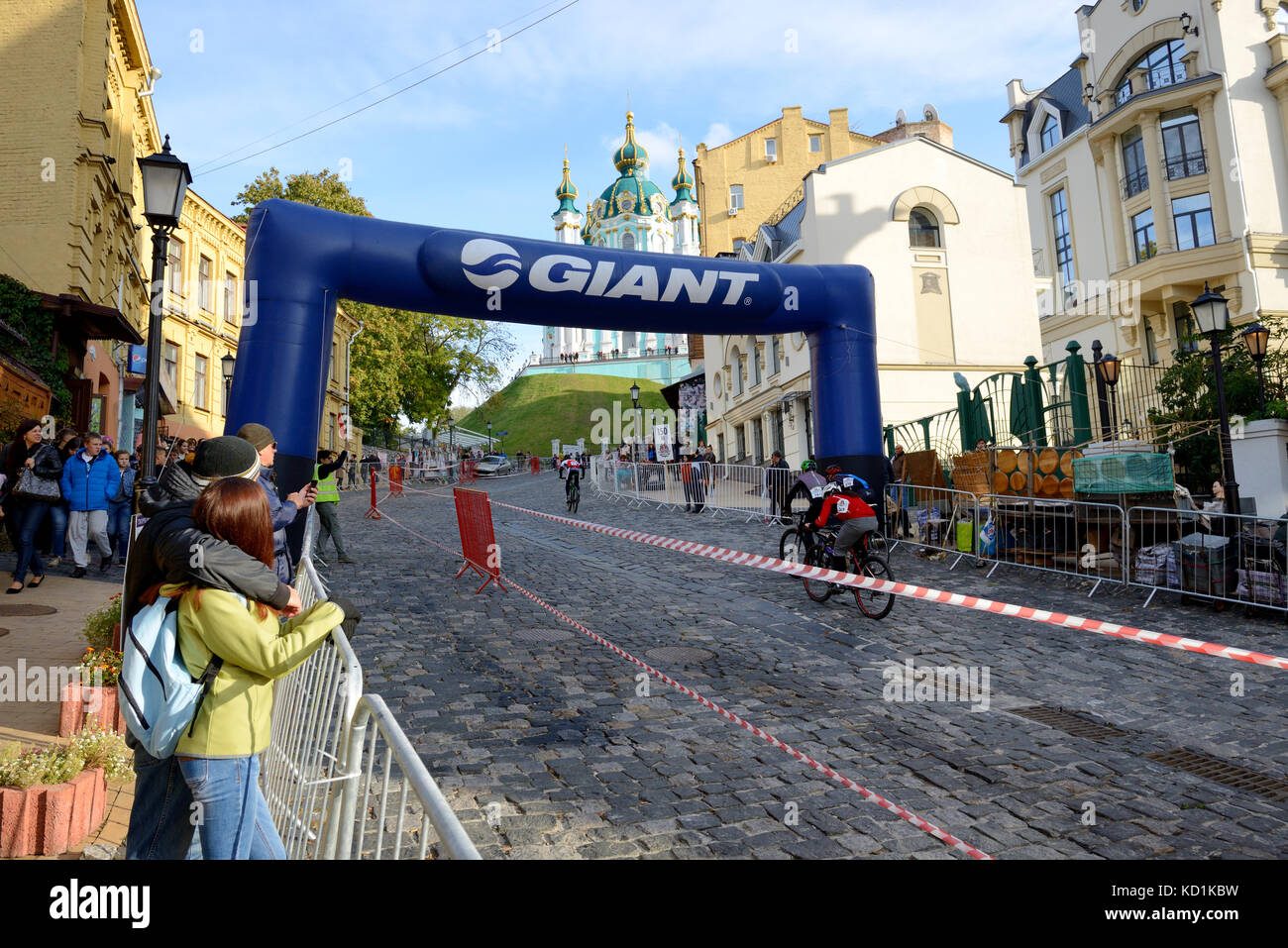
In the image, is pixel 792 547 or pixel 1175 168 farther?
pixel 1175 168

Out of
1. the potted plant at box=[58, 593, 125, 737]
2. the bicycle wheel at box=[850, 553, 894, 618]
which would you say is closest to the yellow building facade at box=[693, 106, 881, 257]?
the bicycle wheel at box=[850, 553, 894, 618]

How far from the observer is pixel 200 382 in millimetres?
28812

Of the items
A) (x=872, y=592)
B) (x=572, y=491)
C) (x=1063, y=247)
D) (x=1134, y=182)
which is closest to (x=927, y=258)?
(x=1134, y=182)

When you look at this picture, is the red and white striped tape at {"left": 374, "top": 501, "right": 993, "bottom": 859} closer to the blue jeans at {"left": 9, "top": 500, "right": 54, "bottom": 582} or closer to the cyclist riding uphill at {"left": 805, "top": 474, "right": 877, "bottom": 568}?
the cyclist riding uphill at {"left": 805, "top": 474, "right": 877, "bottom": 568}

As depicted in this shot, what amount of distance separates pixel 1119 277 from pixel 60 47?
2903 cm

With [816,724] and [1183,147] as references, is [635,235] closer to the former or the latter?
[1183,147]

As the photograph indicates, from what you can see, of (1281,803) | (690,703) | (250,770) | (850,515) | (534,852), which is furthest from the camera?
(850,515)

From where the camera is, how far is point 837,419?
12.3 m

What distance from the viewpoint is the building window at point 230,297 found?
3091 centimetres

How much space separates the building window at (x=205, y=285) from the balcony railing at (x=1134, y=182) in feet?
104

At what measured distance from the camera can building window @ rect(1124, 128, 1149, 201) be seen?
25344 mm

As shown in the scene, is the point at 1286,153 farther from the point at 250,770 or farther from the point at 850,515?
the point at 250,770

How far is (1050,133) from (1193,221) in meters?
8.16
